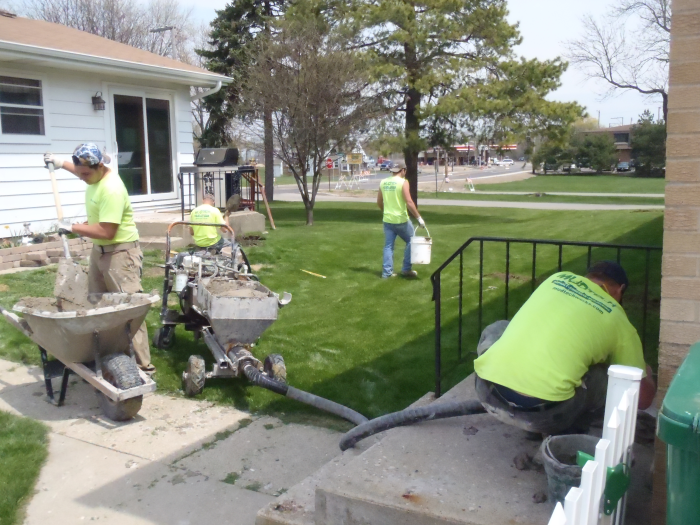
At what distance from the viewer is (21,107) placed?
35.9 feet

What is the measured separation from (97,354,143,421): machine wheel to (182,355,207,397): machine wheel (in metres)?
0.51

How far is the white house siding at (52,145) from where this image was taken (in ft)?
35.3

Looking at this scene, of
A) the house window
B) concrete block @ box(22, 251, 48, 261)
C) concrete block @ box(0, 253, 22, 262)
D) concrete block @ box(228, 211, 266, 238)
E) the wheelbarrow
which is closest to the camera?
the wheelbarrow

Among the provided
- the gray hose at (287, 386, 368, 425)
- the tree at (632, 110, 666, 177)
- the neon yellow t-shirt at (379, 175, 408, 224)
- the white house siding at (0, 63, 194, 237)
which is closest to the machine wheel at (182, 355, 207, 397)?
the gray hose at (287, 386, 368, 425)

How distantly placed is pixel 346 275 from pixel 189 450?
5705 mm

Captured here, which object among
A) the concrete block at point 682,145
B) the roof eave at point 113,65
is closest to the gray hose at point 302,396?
the concrete block at point 682,145

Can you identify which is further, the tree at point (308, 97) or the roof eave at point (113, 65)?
the tree at point (308, 97)

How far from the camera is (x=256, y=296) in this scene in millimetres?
5477

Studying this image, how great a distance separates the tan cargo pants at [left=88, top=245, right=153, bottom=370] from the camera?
18.3 feet

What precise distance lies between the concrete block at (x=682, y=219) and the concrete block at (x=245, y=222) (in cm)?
1042

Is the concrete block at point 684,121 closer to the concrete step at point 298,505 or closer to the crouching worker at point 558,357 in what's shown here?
the crouching worker at point 558,357

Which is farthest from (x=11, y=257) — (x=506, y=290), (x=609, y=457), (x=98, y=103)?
(x=609, y=457)

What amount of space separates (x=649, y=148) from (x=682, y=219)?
52528 millimetres

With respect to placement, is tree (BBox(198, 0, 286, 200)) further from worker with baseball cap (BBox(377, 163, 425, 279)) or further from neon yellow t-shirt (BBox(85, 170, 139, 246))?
neon yellow t-shirt (BBox(85, 170, 139, 246))
